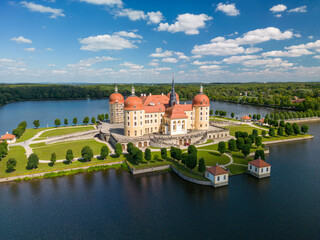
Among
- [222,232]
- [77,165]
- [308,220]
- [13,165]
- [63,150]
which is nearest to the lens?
[222,232]

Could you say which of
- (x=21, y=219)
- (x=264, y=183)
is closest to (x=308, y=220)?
(x=264, y=183)

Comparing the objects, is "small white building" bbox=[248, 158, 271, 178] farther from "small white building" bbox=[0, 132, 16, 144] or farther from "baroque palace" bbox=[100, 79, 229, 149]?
"small white building" bbox=[0, 132, 16, 144]

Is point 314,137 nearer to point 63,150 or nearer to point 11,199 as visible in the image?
point 63,150

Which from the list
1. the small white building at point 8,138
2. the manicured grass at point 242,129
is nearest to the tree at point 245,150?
the manicured grass at point 242,129

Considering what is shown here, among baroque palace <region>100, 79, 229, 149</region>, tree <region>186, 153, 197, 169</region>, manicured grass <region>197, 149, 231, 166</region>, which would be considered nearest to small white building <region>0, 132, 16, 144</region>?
baroque palace <region>100, 79, 229, 149</region>

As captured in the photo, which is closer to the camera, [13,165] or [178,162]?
[13,165]

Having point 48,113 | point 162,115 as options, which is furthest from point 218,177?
point 48,113
